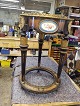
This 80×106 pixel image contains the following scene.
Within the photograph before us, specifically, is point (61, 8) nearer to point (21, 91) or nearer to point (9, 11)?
point (9, 11)

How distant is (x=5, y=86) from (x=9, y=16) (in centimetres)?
180

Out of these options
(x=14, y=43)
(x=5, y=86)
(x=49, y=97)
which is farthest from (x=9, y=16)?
(x=49, y=97)

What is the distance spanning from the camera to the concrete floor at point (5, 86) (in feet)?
7.31

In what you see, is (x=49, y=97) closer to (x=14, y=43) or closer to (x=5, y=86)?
(x=5, y=86)

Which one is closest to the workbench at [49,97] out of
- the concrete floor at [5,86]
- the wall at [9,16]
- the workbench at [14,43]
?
the concrete floor at [5,86]

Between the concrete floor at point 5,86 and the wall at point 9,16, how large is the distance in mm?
1248

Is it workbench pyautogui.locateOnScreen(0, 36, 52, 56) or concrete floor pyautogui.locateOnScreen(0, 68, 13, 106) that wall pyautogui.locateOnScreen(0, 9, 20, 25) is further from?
concrete floor pyautogui.locateOnScreen(0, 68, 13, 106)

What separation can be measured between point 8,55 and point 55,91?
7.20ft

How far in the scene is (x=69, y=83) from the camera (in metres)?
1.64

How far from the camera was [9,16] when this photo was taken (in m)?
3.46

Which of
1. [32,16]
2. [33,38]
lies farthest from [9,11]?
[32,16]

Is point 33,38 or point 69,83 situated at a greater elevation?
point 33,38

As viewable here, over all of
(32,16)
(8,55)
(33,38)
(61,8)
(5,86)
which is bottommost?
(5,86)

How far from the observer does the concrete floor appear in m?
2.23
